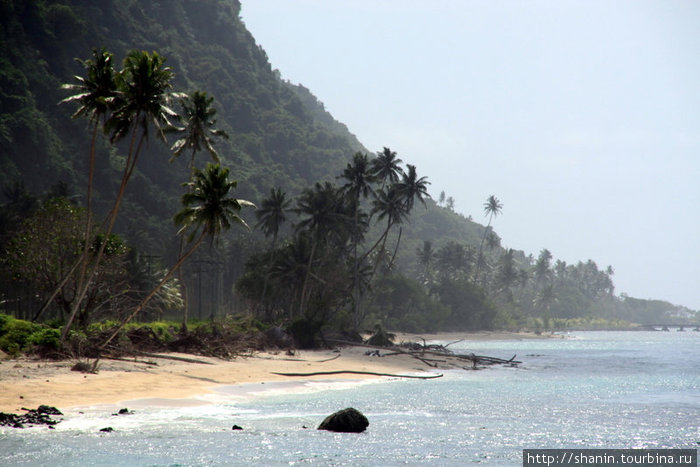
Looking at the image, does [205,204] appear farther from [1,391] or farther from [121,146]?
[121,146]

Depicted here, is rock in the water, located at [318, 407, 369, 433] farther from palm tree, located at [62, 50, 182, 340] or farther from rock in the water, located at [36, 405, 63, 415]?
palm tree, located at [62, 50, 182, 340]

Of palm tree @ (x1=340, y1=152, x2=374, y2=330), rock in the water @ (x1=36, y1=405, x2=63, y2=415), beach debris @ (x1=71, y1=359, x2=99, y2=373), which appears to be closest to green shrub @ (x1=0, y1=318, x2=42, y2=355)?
beach debris @ (x1=71, y1=359, x2=99, y2=373)

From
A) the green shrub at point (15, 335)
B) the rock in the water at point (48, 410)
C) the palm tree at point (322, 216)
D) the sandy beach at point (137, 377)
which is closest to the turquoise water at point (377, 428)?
the rock in the water at point (48, 410)

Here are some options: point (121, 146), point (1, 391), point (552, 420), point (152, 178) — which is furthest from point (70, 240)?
point (121, 146)

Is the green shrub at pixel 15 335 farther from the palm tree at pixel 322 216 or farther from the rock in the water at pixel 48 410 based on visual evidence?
the palm tree at pixel 322 216

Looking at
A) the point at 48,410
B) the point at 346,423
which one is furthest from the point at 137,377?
the point at 346,423

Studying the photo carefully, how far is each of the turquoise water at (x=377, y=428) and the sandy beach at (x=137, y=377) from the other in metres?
1.79

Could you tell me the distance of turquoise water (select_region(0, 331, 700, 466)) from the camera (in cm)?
1523

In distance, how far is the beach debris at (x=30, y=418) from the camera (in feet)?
54.6

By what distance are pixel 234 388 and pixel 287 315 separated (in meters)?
47.1

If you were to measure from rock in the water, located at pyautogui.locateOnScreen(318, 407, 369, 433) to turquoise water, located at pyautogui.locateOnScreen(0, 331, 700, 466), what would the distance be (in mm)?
363

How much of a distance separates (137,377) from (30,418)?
947 cm

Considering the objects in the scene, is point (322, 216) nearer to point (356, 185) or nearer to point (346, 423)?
point (356, 185)

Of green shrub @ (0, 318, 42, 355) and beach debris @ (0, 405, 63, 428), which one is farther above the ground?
green shrub @ (0, 318, 42, 355)
